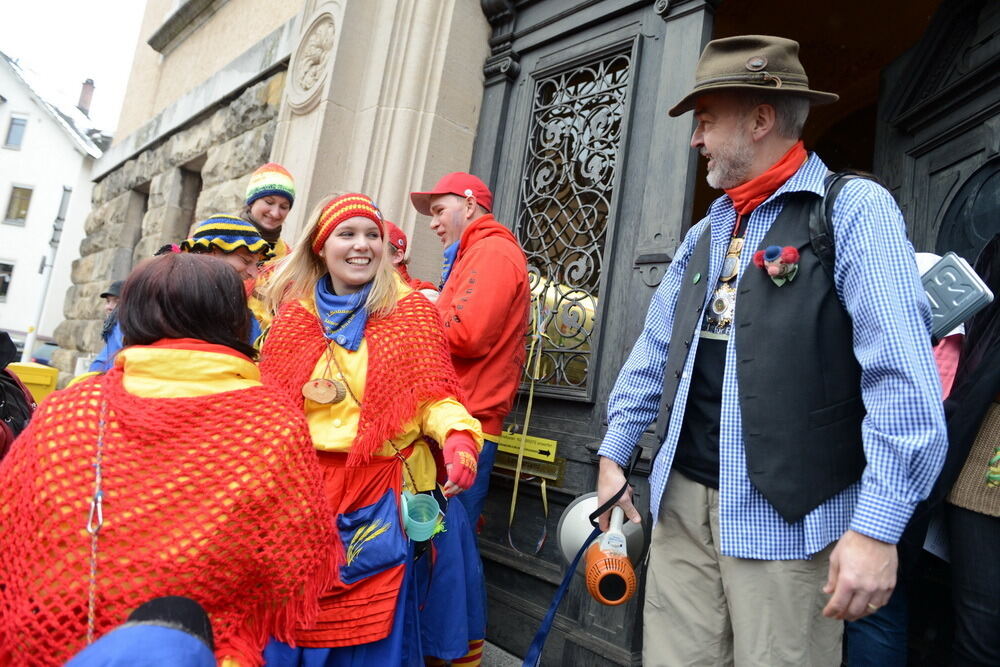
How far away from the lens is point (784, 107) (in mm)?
1903

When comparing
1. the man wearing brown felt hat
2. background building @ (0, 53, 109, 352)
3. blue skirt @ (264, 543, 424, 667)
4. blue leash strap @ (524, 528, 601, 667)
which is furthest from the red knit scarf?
background building @ (0, 53, 109, 352)

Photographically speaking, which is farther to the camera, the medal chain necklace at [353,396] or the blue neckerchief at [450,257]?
the blue neckerchief at [450,257]

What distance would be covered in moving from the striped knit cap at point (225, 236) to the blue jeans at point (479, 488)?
4.78ft

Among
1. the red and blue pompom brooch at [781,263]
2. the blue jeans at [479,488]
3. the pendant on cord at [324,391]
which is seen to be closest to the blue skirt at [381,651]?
the pendant on cord at [324,391]

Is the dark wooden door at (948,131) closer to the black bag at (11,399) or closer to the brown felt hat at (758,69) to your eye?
the brown felt hat at (758,69)

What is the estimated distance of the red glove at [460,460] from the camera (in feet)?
6.98

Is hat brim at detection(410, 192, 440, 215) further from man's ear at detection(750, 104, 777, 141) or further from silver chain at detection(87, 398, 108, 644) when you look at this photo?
silver chain at detection(87, 398, 108, 644)

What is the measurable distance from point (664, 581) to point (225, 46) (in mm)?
7227

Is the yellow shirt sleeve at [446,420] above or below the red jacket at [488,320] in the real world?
below

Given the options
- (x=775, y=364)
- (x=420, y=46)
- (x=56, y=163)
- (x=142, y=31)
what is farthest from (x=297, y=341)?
(x=56, y=163)

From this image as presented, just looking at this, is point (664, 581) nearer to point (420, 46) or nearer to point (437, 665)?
point (437, 665)

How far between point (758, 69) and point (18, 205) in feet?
134

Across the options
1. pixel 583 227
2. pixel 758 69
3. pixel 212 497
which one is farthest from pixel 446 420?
pixel 583 227

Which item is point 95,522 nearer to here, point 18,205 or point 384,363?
point 384,363
